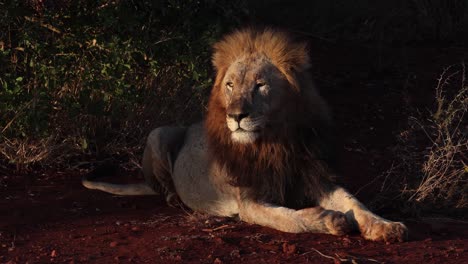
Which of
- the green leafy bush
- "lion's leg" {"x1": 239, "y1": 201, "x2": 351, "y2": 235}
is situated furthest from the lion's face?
the green leafy bush

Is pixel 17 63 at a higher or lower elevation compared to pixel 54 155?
higher

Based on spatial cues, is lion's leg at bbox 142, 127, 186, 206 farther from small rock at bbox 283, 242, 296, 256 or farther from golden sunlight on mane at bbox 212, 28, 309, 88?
small rock at bbox 283, 242, 296, 256

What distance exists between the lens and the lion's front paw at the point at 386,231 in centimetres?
465

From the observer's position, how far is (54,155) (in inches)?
277

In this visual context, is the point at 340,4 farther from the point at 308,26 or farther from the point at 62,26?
the point at 62,26

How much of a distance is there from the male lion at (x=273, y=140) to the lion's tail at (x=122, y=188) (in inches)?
36.5

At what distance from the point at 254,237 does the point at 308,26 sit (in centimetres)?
694

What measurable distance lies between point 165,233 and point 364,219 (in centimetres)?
107

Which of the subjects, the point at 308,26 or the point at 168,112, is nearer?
the point at 168,112

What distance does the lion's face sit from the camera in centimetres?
493

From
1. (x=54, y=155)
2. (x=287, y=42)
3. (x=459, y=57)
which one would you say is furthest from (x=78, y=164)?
(x=459, y=57)

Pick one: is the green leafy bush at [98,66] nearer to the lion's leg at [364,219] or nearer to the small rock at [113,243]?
the small rock at [113,243]

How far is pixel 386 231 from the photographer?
15.3 feet

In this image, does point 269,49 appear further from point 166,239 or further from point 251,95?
point 166,239
